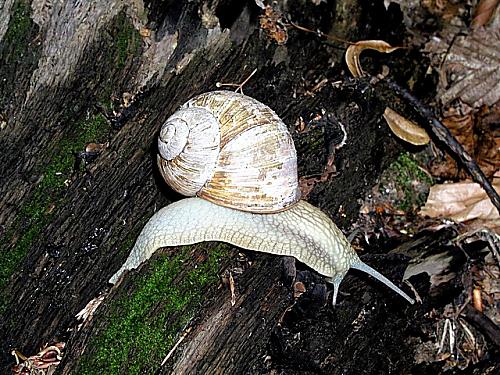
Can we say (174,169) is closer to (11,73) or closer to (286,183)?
(286,183)

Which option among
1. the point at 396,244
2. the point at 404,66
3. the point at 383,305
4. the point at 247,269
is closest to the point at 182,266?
the point at 247,269

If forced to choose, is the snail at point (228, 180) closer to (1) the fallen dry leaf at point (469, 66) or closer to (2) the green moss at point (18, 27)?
(2) the green moss at point (18, 27)

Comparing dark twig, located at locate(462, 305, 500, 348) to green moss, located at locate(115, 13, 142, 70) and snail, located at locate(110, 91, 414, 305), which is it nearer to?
snail, located at locate(110, 91, 414, 305)

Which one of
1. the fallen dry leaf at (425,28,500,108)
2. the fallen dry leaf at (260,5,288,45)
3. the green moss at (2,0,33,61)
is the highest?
the green moss at (2,0,33,61)

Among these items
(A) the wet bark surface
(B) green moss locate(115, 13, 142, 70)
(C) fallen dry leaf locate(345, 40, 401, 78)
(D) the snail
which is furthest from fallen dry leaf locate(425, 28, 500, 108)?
(B) green moss locate(115, 13, 142, 70)

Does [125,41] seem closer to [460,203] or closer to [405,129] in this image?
[405,129]

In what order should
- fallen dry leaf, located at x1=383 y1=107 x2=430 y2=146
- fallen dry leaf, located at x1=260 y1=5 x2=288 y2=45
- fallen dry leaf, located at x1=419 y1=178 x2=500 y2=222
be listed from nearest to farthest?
fallen dry leaf, located at x1=260 y1=5 x2=288 y2=45 → fallen dry leaf, located at x1=383 y1=107 x2=430 y2=146 → fallen dry leaf, located at x1=419 y1=178 x2=500 y2=222

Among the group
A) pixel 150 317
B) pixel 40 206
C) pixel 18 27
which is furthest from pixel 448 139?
pixel 18 27

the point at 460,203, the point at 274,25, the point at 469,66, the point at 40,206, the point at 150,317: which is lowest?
the point at 460,203
